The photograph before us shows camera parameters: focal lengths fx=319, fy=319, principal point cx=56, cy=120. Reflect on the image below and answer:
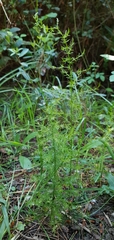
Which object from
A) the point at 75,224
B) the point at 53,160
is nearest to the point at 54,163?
the point at 53,160

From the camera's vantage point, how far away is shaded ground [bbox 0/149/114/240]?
1.06 m

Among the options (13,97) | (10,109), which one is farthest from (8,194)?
(13,97)

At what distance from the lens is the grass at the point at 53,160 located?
0.97 meters

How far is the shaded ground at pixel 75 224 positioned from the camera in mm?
1059

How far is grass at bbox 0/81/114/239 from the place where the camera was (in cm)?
97

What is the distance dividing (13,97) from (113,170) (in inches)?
29.8

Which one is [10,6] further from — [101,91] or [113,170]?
[113,170]

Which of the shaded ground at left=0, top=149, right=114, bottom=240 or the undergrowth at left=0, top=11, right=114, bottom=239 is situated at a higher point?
the undergrowth at left=0, top=11, right=114, bottom=239

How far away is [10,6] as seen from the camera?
1.93m

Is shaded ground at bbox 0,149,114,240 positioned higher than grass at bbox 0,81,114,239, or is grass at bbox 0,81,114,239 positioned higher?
grass at bbox 0,81,114,239

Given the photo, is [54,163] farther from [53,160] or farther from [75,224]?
[75,224]

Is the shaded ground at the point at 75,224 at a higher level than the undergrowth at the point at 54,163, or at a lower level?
lower

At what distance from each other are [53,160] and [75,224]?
0.28m

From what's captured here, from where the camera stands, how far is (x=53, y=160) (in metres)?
0.96
